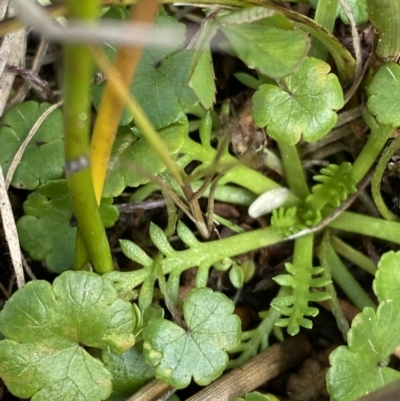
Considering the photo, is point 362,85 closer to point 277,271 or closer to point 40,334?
point 277,271

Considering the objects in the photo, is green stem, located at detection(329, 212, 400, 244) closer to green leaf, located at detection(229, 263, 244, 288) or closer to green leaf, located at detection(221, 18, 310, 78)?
green leaf, located at detection(229, 263, 244, 288)

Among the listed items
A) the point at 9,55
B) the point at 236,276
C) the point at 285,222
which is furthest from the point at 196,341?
the point at 9,55

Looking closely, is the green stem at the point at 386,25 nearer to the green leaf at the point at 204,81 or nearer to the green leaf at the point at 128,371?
the green leaf at the point at 204,81

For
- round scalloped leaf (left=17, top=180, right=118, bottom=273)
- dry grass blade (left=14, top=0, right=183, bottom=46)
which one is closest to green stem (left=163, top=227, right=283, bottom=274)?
round scalloped leaf (left=17, top=180, right=118, bottom=273)

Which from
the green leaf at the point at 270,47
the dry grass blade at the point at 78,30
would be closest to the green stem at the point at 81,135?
the dry grass blade at the point at 78,30

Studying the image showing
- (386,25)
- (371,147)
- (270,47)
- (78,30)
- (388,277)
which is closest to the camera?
(78,30)

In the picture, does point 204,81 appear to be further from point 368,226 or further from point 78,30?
point 368,226

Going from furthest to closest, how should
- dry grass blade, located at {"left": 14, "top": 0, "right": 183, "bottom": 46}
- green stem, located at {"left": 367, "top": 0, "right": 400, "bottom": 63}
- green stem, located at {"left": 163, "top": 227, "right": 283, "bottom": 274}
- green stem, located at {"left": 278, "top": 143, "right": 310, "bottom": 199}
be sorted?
1. green stem, located at {"left": 278, "top": 143, "right": 310, "bottom": 199}
2. green stem, located at {"left": 163, "top": 227, "right": 283, "bottom": 274}
3. green stem, located at {"left": 367, "top": 0, "right": 400, "bottom": 63}
4. dry grass blade, located at {"left": 14, "top": 0, "right": 183, "bottom": 46}
